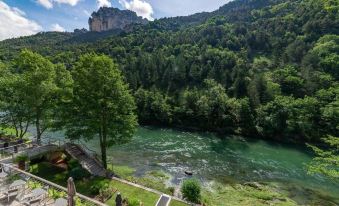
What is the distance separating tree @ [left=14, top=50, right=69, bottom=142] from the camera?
32.5 metres

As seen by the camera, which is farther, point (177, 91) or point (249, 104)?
point (177, 91)

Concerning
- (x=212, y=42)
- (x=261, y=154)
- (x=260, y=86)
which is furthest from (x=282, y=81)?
(x=212, y=42)

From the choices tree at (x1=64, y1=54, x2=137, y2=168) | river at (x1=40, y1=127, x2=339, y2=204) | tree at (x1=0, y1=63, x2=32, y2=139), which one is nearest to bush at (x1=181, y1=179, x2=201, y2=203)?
river at (x1=40, y1=127, x2=339, y2=204)

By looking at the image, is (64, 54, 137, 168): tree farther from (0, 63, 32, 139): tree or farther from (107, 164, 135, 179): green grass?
(0, 63, 32, 139): tree

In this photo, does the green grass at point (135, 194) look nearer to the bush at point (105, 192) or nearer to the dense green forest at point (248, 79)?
the bush at point (105, 192)

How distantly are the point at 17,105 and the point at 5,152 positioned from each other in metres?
6.97

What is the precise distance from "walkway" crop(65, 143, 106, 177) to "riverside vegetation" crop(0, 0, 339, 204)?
1299 mm

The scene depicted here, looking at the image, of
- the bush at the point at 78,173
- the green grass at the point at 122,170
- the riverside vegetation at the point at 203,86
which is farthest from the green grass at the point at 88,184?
the green grass at the point at 122,170

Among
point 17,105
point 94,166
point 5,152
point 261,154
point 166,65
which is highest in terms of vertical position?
point 166,65

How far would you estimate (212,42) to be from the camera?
474 feet

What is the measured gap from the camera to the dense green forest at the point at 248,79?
70.0 meters

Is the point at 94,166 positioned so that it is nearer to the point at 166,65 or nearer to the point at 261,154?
the point at 261,154

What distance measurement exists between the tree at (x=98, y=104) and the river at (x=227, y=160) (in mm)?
8523

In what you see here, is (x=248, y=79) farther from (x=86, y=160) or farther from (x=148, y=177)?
(x=86, y=160)
